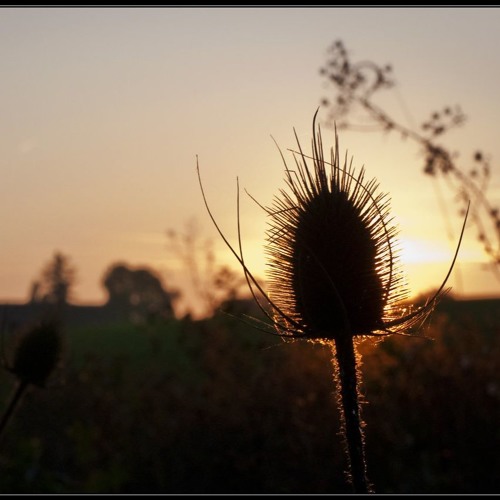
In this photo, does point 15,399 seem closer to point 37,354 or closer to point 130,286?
point 37,354

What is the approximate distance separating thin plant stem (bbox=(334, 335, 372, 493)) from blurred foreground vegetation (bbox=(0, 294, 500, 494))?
4.86 meters

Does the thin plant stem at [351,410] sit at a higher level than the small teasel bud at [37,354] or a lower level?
lower

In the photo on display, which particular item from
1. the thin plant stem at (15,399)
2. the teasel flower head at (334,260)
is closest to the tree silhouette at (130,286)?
the thin plant stem at (15,399)

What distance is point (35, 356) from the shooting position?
4359 mm

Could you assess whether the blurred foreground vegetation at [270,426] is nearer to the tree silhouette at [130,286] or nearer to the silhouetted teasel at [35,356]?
the silhouetted teasel at [35,356]

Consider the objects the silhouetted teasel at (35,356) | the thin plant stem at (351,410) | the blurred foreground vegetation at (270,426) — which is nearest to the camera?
the thin plant stem at (351,410)

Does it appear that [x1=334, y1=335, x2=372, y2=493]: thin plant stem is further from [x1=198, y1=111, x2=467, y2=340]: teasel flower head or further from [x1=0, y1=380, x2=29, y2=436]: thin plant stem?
[x1=0, y1=380, x2=29, y2=436]: thin plant stem

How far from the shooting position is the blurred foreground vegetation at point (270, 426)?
306 inches

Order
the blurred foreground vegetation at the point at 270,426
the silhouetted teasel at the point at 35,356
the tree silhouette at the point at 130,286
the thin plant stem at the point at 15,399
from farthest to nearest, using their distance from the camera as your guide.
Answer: the tree silhouette at the point at 130,286 → the blurred foreground vegetation at the point at 270,426 → the silhouetted teasel at the point at 35,356 → the thin plant stem at the point at 15,399

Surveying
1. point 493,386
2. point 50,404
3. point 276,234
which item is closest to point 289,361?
point 493,386

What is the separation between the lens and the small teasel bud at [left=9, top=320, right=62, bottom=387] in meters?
4.22

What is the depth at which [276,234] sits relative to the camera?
2609 mm

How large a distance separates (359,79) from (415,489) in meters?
3.88

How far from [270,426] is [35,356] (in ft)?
14.8
